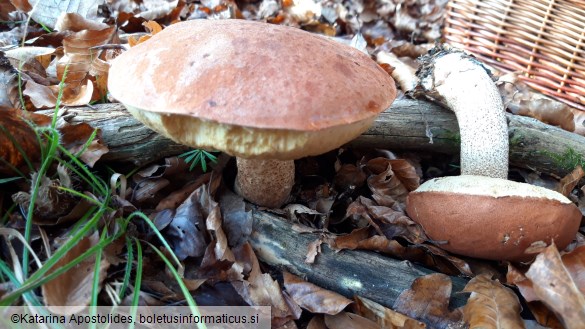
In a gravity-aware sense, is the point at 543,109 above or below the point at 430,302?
above

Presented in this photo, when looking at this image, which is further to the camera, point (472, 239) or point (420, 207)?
point (420, 207)

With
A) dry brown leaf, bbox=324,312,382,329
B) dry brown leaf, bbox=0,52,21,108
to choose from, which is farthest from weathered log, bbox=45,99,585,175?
dry brown leaf, bbox=0,52,21,108

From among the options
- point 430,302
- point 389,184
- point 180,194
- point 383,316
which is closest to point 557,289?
point 430,302

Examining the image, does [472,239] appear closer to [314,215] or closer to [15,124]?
[314,215]

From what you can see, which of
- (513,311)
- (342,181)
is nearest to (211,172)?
(342,181)

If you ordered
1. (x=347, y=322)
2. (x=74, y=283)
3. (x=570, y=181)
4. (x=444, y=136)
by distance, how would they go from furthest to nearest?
(x=444, y=136), (x=570, y=181), (x=347, y=322), (x=74, y=283)

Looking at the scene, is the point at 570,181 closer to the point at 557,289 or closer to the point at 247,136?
the point at 557,289
